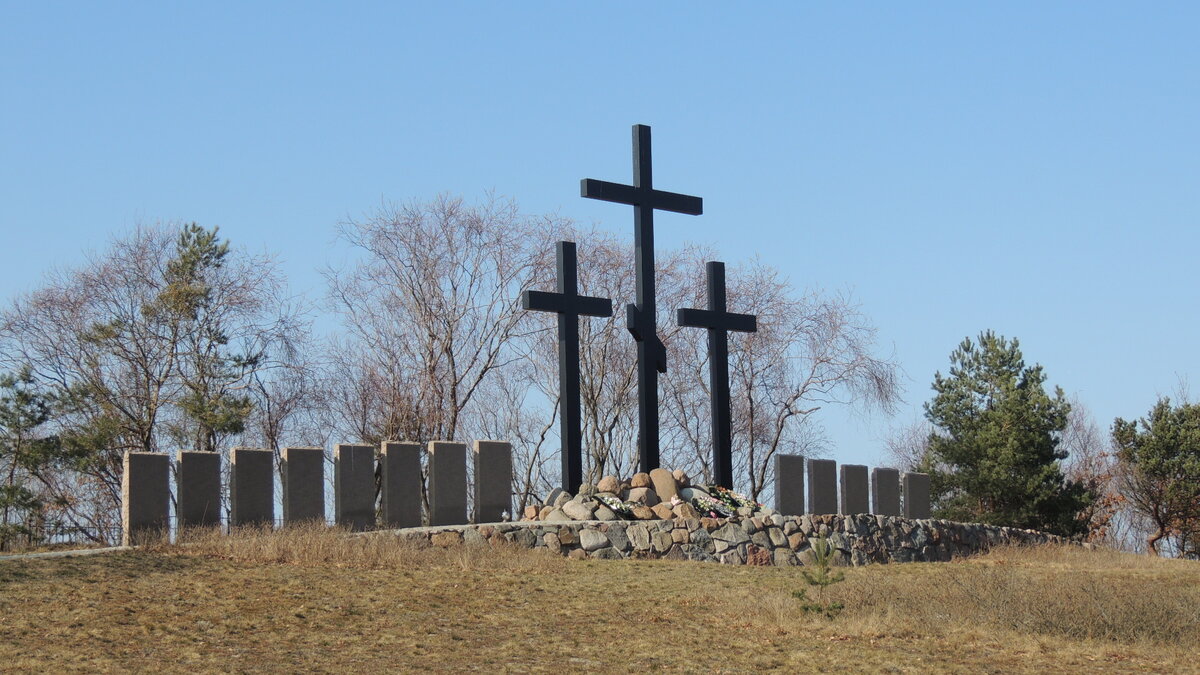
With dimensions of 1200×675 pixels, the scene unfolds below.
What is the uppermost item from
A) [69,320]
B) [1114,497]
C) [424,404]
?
[69,320]

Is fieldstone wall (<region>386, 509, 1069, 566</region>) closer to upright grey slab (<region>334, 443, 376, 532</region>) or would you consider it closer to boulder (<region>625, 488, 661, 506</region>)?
boulder (<region>625, 488, 661, 506</region>)

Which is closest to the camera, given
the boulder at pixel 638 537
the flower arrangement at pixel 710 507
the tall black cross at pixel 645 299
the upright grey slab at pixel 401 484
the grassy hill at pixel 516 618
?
the grassy hill at pixel 516 618

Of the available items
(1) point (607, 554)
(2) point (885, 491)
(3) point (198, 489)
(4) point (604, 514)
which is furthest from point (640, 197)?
(3) point (198, 489)

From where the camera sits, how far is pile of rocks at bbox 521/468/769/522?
62.8 ft

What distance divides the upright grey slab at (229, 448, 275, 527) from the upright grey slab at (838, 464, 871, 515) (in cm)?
1038

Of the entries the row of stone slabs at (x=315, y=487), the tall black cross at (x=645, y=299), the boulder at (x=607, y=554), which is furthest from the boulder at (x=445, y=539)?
the tall black cross at (x=645, y=299)

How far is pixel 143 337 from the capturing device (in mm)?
28938

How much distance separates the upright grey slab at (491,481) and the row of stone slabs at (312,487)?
0.05ft

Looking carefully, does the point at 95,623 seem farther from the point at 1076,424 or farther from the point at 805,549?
the point at 1076,424

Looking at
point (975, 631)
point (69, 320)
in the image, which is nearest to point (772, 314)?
point (69, 320)

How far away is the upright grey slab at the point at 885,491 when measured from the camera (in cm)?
2422

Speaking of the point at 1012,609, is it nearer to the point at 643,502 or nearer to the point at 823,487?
the point at 643,502

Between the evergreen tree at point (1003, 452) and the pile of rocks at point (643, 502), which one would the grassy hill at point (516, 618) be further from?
the evergreen tree at point (1003, 452)

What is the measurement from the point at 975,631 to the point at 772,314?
2268cm
